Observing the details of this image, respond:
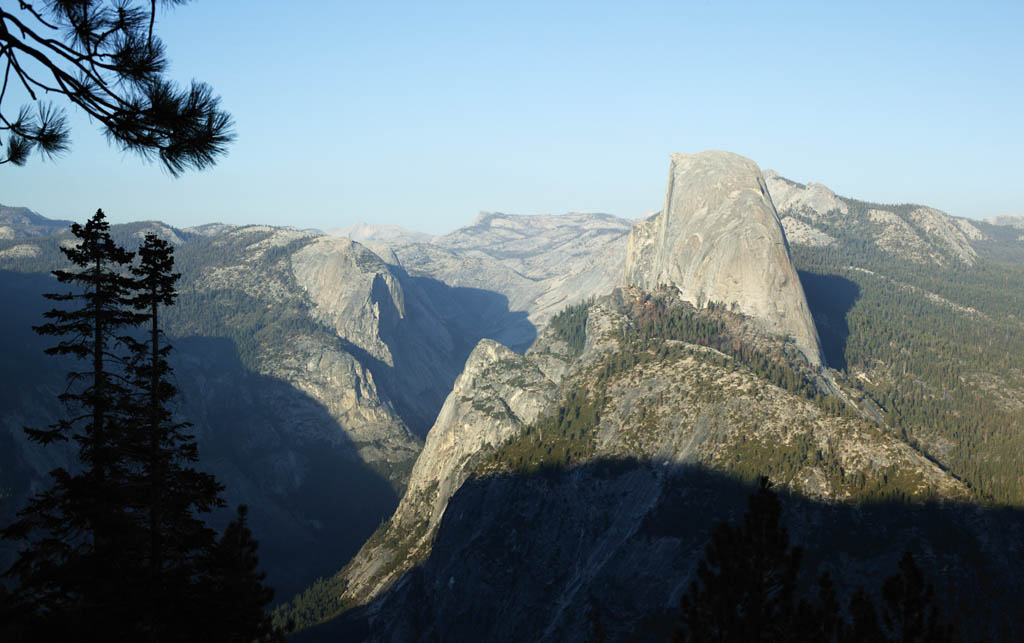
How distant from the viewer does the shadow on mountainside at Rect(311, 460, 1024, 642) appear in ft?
205

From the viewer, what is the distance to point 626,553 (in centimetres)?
7881

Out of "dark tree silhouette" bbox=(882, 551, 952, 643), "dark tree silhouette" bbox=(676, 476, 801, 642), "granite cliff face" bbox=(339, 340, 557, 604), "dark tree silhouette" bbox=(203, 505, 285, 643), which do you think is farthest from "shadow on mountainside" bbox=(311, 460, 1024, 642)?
"dark tree silhouette" bbox=(203, 505, 285, 643)

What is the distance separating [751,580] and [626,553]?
5577cm

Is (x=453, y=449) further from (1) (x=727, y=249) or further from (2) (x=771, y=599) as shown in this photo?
(2) (x=771, y=599)

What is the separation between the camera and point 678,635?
26.2m

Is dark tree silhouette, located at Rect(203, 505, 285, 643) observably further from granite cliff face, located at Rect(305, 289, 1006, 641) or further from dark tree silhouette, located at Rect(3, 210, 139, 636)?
granite cliff face, located at Rect(305, 289, 1006, 641)

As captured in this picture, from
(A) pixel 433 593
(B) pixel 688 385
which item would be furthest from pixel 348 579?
(B) pixel 688 385

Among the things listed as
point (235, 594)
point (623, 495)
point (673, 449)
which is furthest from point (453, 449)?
point (235, 594)

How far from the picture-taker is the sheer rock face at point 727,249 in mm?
139500

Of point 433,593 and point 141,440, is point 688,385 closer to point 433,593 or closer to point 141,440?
point 433,593

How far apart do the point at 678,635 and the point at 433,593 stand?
77.9 metres

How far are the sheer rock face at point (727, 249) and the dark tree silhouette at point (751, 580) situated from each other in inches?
4579

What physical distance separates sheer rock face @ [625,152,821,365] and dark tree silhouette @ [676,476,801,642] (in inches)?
4579

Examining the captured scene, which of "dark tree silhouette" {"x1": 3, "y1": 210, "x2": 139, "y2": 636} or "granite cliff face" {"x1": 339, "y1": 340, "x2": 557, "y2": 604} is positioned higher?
"dark tree silhouette" {"x1": 3, "y1": 210, "x2": 139, "y2": 636}
